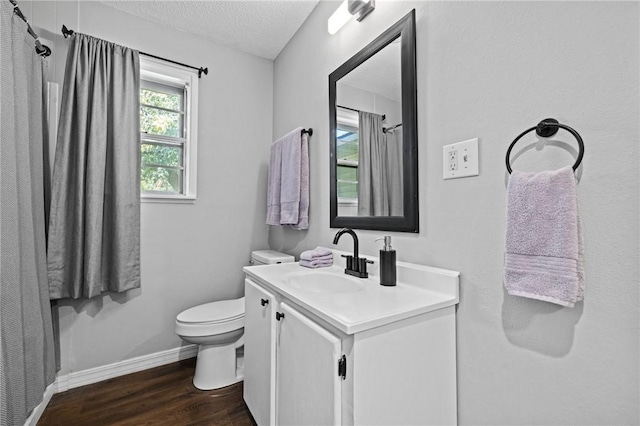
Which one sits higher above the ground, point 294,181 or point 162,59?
point 162,59

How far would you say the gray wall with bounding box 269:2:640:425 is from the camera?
67 cm

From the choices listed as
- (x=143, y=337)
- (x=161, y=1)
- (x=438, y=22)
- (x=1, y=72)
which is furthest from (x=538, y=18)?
(x=143, y=337)

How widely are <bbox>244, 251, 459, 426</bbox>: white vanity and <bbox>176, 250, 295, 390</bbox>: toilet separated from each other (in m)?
0.54

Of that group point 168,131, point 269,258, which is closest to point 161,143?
point 168,131

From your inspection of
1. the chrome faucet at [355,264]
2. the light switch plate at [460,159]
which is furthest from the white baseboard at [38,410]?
the light switch plate at [460,159]

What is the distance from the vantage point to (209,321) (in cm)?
172

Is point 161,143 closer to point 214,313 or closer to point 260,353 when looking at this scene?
point 214,313

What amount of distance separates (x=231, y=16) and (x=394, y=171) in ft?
5.76

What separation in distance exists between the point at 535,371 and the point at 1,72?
230cm

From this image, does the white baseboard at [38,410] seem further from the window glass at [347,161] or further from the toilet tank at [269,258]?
the window glass at [347,161]

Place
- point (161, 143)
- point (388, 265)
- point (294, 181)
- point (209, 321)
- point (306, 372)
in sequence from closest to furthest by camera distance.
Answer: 1. point (306, 372)
2. point (388, 265)
3. point (209, 321)
4. point (294, 181)
5. point (161, 143)

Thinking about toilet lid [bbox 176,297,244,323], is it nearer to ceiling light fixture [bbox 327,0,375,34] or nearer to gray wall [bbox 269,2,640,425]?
gray wall [bbox 269,2,640,425]

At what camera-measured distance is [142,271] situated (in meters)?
2.02

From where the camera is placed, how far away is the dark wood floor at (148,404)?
1.49 metres
